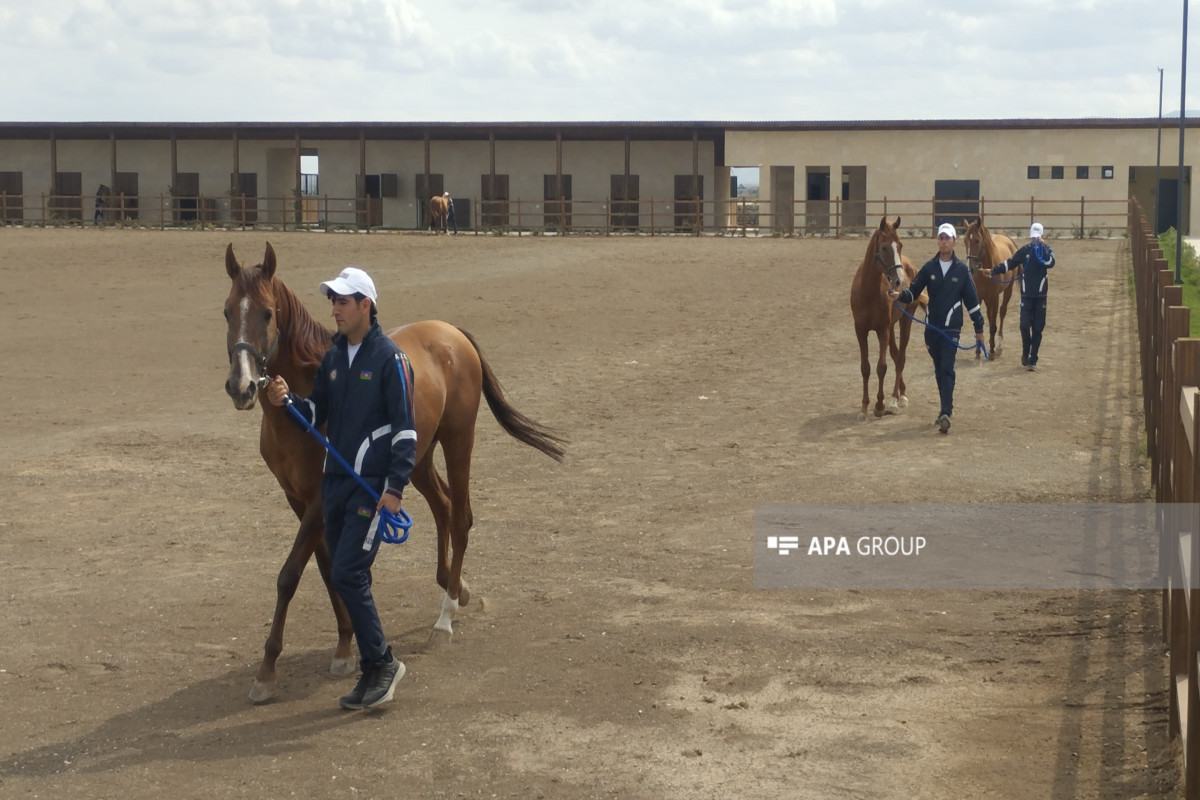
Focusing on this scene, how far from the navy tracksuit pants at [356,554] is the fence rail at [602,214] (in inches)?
1210

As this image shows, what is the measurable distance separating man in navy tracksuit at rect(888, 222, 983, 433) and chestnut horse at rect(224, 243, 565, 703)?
5890 millimetres

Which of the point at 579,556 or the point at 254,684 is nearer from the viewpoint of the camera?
the point at 254,684

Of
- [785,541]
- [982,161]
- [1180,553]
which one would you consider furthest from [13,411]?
[982,161]

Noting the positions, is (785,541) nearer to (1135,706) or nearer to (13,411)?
(1135,706)

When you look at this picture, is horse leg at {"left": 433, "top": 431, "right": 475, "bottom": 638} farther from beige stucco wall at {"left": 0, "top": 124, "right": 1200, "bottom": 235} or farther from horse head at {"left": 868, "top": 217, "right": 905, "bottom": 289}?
beige stucco wall at {"left": 0, "top": 124, "right": 1200, "bottom": 235}

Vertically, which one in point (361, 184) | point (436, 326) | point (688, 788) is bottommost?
point (688, 788)

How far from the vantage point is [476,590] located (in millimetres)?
7559

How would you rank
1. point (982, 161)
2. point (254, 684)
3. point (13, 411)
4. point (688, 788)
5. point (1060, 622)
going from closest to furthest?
point (688, 788) → point (254, 684) → point (1060, 622) → point (13, 411) → point (982, 161)

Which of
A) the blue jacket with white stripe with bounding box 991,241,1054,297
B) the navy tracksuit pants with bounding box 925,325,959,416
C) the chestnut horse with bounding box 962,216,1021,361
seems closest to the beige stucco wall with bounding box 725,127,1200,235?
the chestnut horse with bounding box 962,216,1021,361

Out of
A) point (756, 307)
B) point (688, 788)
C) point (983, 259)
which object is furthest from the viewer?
point (756, 307)

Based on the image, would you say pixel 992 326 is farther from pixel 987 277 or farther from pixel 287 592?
pixel 287 592

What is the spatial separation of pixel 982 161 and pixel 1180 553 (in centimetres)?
3628

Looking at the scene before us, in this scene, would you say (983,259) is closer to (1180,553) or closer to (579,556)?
(579,556)

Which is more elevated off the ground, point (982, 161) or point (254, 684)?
point (982, 161)
